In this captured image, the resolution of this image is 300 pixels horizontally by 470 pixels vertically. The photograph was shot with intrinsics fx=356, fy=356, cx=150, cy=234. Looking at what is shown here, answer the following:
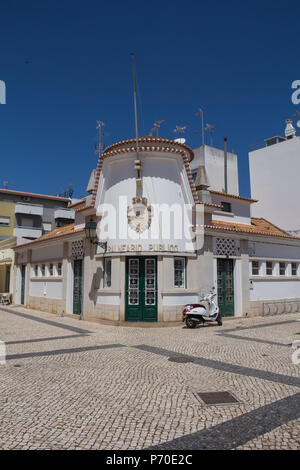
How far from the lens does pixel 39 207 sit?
47.8 meters

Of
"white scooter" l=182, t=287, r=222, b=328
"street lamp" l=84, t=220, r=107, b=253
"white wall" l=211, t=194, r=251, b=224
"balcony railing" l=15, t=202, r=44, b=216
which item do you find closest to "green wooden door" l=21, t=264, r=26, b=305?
"street lamp" l=84, t=220, r=107, b=253

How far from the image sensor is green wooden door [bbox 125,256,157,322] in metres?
13.8

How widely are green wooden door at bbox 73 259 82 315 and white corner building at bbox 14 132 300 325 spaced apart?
0.15 feet

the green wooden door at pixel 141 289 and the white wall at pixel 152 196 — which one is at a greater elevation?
the white wall at pixel 152 196

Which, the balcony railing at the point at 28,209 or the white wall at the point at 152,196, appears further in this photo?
the balcony railing at the point at 28,209

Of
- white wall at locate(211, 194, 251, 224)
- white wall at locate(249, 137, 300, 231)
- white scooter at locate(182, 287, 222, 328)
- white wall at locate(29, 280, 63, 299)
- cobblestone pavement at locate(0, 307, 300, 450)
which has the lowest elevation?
cobblestone pavement at locate(0, 307, 300, 450)

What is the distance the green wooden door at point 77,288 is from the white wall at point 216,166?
1622 centimetres

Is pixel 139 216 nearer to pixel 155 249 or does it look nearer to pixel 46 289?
pixel 155 249

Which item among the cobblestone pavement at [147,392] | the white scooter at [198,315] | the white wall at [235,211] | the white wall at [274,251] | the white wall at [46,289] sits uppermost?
the white wall at [235,211]

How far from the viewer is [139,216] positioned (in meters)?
14.2

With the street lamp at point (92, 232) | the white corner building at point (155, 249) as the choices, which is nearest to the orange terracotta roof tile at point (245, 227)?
the white corner building at point (155, 249)

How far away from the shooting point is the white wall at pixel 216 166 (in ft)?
97.5

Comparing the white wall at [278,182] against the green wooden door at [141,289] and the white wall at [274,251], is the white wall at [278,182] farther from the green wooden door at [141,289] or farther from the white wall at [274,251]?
the green wooden door at [141,289]

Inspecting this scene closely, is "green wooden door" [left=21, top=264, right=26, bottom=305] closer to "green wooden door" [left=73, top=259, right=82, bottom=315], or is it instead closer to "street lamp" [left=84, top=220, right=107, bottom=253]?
"green wooden door" [left=73, top=259, right=82, bottom=315]
